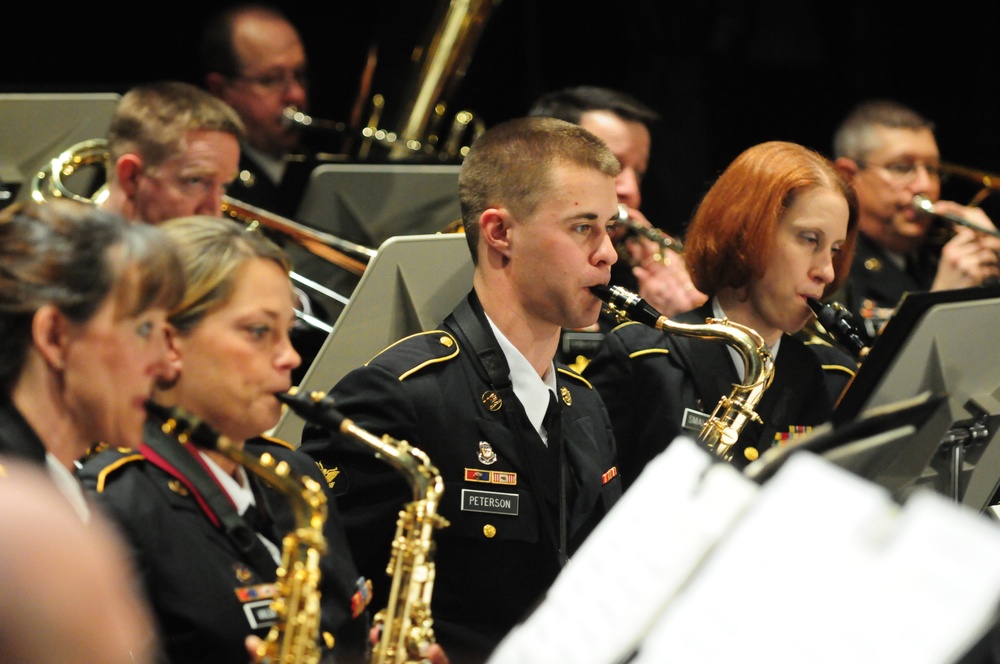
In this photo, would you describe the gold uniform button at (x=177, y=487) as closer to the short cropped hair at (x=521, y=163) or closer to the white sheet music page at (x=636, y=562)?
the white sheet music page at (x=636, y=562)

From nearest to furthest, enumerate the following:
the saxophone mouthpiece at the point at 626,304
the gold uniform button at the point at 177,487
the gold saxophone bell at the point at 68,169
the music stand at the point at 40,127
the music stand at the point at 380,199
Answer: the gold uniform button at the point at 177,487 < the saxophone mouthpiece at the point at 626,304 < the gold saxophone bell at the point at 68,169 < the music stand at the point at 40,127 < the music stand at the point at 380,199

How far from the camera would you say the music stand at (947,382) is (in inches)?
94.4

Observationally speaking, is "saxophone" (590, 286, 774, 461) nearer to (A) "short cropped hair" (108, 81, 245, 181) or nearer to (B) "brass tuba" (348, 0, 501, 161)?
(A) "short cropped hair" (108, 81, 245, 181)

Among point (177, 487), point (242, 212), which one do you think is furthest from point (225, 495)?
point (242, 212)

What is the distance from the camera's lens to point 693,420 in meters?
2.91

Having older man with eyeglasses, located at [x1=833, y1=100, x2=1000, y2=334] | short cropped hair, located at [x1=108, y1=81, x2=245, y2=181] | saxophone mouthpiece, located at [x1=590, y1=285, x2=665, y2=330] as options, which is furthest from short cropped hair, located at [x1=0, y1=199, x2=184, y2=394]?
older man with eyeglasses, located at [x1=833, y1=100, x2=1000, y2=334]

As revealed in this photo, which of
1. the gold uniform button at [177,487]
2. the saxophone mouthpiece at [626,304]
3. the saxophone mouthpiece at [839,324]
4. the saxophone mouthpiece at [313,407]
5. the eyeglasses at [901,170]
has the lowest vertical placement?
the gold uniform button at [177,487]

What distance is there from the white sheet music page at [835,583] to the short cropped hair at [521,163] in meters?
1.40

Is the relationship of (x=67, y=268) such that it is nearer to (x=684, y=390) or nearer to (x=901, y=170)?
(x=684, y=390)

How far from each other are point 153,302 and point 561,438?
1.09m

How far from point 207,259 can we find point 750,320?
5.00 feet

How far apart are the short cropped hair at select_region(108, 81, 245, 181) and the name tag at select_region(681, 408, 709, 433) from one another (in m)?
1.51

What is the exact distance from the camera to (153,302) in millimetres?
1759

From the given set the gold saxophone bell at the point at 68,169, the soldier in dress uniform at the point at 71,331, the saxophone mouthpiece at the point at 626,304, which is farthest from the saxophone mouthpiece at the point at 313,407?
the gold saxophone bell at the point at 68,169
